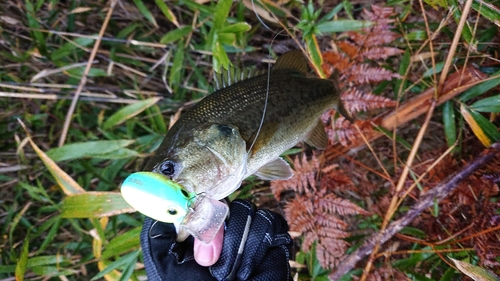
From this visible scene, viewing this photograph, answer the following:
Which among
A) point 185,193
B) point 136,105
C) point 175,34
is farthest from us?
point 175,34

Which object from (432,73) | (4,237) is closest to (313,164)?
(432,73)

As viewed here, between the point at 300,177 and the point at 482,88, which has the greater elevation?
the point at 482,88

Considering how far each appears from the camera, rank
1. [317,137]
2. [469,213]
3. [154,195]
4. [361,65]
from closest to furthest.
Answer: [154,195]
[317,137]
[469,213]
[361,65]

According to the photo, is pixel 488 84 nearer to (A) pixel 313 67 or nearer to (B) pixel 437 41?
(B) pixel 437 41

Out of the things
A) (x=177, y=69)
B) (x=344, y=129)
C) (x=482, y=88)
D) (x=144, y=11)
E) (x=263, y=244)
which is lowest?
(x=263, y=244)

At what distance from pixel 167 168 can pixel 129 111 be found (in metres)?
1.36

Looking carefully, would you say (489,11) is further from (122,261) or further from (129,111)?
(122,261)

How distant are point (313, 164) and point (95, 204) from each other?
151 cm

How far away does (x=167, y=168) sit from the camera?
1.62 meters

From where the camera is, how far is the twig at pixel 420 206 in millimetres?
2490

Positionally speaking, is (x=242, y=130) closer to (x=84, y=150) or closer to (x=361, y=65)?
(x=361, y=65)

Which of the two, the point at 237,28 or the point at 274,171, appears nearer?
the point at 274,171

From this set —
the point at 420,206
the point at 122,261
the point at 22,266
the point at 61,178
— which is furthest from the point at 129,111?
the point at 420,206

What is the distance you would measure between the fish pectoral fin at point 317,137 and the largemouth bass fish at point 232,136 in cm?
2
